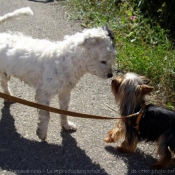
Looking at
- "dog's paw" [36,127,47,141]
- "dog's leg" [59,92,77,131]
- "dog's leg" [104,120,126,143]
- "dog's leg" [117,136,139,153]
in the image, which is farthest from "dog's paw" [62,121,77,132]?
"dog's leg" [117,136,139,153]

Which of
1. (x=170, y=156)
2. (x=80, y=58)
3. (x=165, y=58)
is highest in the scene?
(x=80, y=58)

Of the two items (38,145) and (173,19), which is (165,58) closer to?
(173,19)

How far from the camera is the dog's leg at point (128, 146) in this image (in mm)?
4177

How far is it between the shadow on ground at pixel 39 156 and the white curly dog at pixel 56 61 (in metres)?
0.24

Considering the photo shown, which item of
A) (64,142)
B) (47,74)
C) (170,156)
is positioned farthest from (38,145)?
(170,156)

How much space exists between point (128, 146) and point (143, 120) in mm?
442

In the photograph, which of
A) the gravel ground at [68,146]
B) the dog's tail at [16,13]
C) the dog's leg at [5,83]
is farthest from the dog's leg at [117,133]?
the dog's tail at [16,13]

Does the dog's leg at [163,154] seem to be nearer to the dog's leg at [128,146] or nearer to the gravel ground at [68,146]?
the gravel ground at [68,146]

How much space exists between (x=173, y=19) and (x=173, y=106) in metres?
3.57

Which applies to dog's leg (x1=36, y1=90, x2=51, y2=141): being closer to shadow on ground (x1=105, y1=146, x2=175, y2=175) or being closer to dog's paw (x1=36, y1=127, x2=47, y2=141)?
dog's paw (x1=36, y1=127, x2=47, y2=141)

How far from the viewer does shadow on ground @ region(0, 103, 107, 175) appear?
3.89 meters

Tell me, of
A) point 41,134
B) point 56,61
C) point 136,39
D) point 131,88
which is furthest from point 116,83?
point 136,39

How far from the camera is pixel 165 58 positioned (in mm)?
6324

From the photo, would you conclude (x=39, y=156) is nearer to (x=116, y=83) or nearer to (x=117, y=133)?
(x=117, y=133)
